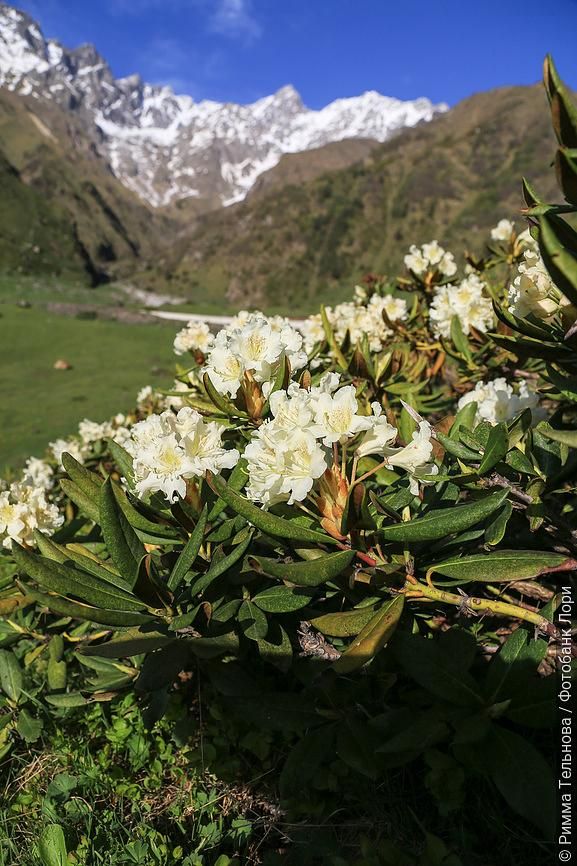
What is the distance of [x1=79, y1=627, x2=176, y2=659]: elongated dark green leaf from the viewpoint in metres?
1.35

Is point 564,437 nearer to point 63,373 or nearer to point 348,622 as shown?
point 348,622

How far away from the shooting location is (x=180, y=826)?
1714mm

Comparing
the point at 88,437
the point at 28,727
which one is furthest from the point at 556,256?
the point at 88,437

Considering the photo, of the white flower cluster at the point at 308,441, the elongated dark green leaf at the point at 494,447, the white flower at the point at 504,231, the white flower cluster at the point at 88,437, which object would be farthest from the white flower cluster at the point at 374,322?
the white flower cluster at the point at 308,441

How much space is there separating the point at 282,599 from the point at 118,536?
18.6 inches

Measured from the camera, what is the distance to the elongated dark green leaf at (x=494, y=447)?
55.4 inches

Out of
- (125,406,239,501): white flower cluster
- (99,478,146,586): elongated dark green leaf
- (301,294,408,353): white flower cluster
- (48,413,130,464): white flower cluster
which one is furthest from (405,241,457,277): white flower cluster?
(99,478,146,586): elongated dark green leaf

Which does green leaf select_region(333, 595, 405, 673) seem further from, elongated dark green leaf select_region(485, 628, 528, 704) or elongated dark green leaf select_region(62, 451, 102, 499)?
elongated dark green leaf select_region(62, 451, 102, 499)

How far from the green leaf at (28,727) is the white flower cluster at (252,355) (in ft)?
4.85

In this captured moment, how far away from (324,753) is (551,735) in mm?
710

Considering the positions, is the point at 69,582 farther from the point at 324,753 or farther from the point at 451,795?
the point at 451,795

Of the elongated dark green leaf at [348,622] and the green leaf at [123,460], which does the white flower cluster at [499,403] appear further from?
the green leaf at [123,460]

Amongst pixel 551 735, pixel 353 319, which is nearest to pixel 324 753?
pixel 551 735

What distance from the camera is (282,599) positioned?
148 centimetres
